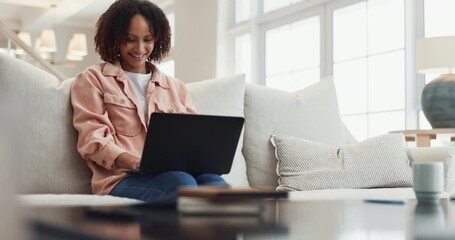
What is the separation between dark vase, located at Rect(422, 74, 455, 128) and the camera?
12.1ft

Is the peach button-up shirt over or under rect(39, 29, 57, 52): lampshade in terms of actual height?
under

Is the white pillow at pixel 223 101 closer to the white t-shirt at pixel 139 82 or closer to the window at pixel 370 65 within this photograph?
the white t-shirt at pixel 139 82

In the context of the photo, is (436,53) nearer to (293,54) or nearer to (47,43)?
(293,54)

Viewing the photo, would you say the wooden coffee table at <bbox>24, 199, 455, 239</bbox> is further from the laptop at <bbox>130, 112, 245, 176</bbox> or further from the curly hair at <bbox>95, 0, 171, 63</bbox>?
the curly hair at <bbox>95, 0, 171, 63</bbox>

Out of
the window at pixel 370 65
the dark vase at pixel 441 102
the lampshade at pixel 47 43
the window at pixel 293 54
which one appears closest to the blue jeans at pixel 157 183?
the dark vase at pixel 441 102

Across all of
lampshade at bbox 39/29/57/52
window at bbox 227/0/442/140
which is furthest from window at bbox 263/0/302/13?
lampshade at bbox 39/29/57/52

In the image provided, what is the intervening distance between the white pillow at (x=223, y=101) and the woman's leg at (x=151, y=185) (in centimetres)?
63

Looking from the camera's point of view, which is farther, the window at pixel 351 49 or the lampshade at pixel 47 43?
the lampshade at pixel 47 43

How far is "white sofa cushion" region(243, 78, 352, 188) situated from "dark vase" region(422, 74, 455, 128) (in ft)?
2.90

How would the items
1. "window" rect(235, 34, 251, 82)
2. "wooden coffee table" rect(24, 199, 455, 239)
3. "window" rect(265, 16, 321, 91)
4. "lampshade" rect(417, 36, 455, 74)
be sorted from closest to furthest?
"wooden coffee table" rect(24, 199, 455, 239) → "lampshade" rect(417, 36, 455, 74) → "window" rect(265, 16, 321, 91) → "window" rect(235, 34, 251, 82)

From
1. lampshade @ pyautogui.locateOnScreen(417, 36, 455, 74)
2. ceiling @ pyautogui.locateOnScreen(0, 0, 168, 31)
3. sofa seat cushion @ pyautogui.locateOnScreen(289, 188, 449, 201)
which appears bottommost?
sofa seat cushion @ pyautogui.locateOnScreen(289, 188, 449, 201)

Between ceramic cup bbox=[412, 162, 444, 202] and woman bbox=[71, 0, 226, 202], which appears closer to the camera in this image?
ceramic cup bbox=[412, 162, 444, 202]

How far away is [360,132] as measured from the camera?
5.22m

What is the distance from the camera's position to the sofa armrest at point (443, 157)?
8.87ft
